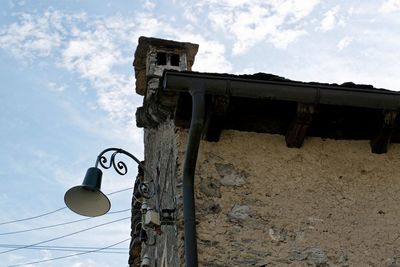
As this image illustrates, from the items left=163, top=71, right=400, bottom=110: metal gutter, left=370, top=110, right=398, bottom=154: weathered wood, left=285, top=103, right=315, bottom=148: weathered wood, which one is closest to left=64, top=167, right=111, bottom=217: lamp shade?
left=163, top=71, right=400, bottom=110: metal gutter

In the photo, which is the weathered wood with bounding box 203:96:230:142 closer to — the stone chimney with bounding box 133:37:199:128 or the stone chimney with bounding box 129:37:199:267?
the stone chimney with bounding box 129:37:199:267

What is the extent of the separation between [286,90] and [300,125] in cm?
37

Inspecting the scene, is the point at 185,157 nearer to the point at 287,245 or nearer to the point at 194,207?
the point at 194,207

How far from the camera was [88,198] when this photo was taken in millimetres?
4023

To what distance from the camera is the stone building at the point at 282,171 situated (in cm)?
418

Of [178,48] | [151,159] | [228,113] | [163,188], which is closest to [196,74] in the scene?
[228,113]

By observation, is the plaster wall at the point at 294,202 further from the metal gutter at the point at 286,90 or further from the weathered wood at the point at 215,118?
the metal gutter at the point at 286,90

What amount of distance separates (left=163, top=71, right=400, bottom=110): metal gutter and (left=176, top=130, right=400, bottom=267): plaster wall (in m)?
0.52

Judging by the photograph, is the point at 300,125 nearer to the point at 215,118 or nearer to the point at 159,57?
the point at 215,118

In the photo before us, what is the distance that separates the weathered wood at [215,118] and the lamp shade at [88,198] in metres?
0.99

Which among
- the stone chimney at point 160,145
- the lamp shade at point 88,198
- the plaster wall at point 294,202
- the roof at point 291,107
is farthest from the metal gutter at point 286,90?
the lamp shade at point 88,198

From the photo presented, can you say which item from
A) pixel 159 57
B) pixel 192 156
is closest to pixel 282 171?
pixel 192 156

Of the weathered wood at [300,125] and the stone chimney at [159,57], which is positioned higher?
the stone chimney at [159,57]

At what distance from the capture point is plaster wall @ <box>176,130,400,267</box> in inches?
163
